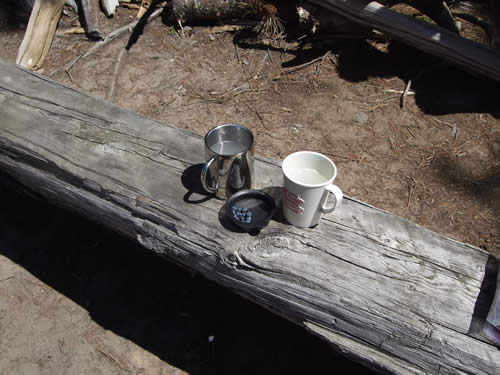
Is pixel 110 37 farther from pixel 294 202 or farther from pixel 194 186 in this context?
pixel 294 202

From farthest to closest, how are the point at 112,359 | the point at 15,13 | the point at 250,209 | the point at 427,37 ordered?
the point at 15,13, the point at 427,37, the point at 112,359, the point at 250,209

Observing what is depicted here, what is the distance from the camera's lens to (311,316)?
160 cm

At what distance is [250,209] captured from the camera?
169 centimetres

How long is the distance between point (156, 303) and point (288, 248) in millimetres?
1261

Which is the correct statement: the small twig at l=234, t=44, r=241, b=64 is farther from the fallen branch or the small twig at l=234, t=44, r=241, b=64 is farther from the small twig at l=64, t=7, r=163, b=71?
the fallen branch

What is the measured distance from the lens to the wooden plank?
3.44 meters

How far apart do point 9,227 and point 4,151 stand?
3.07 feet

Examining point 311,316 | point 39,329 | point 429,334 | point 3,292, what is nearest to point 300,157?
point 311,316

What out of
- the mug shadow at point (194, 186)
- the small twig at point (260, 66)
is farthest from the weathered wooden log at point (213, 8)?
the mug shadow at point (194, 186)

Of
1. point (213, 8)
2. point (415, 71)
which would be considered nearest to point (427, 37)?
point (415, 71)

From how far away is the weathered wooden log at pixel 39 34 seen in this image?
4.10 m

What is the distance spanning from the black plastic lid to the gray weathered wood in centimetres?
7

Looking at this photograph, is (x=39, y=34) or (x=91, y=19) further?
(x=91, y=19)

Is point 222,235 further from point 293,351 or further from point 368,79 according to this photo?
point 368,79
